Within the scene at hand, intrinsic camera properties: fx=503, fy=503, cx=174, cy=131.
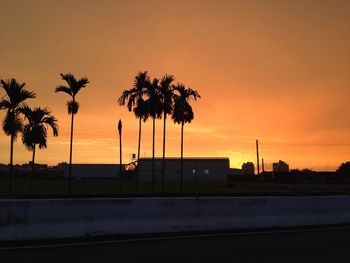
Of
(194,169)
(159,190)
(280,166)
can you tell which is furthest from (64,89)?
(280,166)

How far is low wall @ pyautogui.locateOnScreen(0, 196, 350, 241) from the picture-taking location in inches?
416

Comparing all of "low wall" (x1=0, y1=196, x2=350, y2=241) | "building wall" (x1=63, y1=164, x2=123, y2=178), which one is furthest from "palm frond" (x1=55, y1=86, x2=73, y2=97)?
"building wall" (x1=63, y1=164, x2=123, y2=178)

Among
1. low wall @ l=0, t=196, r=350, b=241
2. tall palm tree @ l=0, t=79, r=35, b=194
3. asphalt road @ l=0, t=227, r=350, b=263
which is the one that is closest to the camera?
asphalt road @ l=0, t=227, r=350, b=263

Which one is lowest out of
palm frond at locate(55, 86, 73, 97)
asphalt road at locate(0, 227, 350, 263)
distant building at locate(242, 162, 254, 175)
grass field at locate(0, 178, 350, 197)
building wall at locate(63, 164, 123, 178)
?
asphalt road at locate(0, 227, 350, 263)

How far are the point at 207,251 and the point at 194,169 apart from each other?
99.3 meters

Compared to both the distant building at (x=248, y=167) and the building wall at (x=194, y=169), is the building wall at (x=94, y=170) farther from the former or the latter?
the distant building at (x=248, y=167)

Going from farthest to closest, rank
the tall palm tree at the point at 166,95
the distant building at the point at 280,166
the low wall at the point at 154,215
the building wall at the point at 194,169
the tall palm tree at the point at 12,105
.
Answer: the distant building at the point at 280,166, the building wall at the point at 194,169, the tall palm tree at the point at 166,95, the tall palm tree at the point at 12,105, the low wall at the point at 154,215

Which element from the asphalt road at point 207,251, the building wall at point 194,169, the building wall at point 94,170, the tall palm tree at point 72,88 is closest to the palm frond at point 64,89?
the tall palm tree at point 72,88

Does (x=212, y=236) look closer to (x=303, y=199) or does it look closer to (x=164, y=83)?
(x=303, y=199)

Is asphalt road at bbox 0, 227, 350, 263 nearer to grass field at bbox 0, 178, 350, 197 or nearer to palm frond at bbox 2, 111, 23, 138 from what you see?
grass field at bbox 0, 178, 350, 197

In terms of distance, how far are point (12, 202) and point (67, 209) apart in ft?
3.84

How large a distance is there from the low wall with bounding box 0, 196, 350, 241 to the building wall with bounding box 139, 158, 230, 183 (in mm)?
92190

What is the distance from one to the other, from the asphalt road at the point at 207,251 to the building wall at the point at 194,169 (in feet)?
313

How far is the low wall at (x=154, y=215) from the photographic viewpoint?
10555 mm
